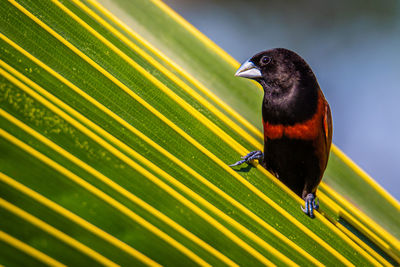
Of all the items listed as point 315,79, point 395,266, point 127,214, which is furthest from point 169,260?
point 315,79

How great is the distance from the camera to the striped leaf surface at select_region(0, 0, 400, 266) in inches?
23.6

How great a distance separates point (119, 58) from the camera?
817mm

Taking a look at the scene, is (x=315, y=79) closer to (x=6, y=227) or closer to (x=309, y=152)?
(x=309, y=152)

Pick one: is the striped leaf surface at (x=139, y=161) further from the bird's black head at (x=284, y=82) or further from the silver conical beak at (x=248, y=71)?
the bird's black head at (x=284, y=82)

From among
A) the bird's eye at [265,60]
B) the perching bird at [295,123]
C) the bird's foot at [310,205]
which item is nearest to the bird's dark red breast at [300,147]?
the perching bird at [295,123]

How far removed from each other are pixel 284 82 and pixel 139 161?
Answer: 74cm

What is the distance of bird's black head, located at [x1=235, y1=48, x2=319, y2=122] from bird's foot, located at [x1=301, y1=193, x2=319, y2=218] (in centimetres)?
30

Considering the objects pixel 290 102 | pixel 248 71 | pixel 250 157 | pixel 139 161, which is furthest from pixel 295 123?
pixel 139 161

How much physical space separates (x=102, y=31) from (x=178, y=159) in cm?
36

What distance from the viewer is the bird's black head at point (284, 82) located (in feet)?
3.94

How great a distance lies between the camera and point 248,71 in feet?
3.92

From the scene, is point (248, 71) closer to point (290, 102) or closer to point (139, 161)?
point (290, 102)

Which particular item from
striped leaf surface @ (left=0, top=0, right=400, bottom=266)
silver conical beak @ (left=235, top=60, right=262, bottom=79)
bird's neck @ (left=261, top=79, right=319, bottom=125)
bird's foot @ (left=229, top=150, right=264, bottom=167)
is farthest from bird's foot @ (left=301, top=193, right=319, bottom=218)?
silver conical beak @ (left=235, top=60, right=262, bottom=79)

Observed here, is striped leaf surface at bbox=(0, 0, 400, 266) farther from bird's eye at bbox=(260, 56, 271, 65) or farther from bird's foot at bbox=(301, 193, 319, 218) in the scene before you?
bird's eye at bbox=(260, 56, 271, 65)
